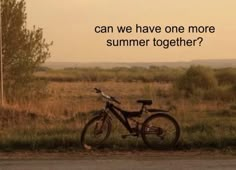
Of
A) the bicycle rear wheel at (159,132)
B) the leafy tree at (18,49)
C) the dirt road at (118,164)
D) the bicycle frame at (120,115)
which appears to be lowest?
the dirt road at (118,164)

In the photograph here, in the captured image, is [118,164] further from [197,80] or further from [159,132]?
[197,80]

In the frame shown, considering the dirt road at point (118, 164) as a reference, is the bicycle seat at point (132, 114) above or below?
above

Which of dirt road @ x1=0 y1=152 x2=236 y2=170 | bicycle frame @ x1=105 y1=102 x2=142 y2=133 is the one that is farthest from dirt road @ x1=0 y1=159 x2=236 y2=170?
bicycle frame @ x1=105 y1=102 x2=142 y2=133

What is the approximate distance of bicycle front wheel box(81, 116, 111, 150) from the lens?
1149 centimetres

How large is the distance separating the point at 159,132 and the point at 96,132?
131 cm

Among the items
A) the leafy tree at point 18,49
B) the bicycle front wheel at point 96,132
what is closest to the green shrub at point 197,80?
the leafy tree at point 18,49

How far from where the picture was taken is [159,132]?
11453 millimetres

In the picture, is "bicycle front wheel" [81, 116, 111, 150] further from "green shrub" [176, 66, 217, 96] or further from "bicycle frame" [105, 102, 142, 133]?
"green shrub" [176, 66, 217, 96]

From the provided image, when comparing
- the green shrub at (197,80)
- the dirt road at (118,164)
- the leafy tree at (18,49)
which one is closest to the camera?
the dirt road at (118,164)

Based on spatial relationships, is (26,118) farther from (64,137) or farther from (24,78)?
(64,137)

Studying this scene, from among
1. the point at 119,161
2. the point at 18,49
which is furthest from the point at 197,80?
the point at 119,161

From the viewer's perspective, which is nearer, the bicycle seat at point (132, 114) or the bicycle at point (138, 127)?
the bicycle at point (138, 127)

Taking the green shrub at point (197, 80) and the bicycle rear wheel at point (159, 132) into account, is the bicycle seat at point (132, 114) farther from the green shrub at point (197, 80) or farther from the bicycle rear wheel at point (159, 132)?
the green shrub at point (197, 80)

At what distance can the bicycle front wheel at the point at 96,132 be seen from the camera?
11.5m
